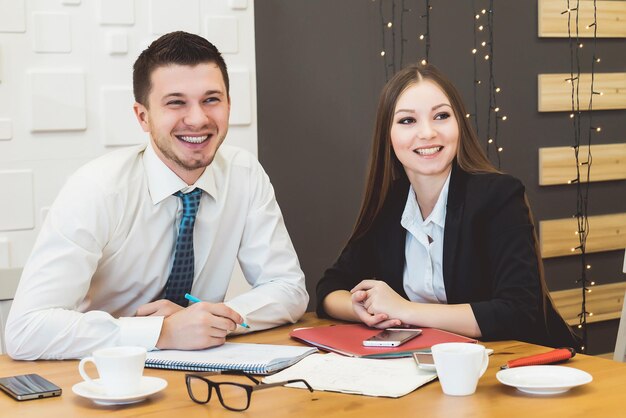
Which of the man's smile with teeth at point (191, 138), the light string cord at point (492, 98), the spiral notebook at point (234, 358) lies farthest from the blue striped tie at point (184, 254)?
the light string cord at point (492, 98)

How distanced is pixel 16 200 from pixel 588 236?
2728mm

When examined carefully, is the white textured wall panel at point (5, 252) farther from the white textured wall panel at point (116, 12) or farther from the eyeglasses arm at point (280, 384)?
the eyeglasses arm at point (280, 384)

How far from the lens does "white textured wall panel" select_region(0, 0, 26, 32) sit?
9.50 feet

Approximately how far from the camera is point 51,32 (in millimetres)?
2967

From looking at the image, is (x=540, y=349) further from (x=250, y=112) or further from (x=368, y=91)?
(x=368, y=91)

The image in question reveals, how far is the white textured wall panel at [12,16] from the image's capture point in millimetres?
2896

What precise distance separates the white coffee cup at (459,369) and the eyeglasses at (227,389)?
22cm

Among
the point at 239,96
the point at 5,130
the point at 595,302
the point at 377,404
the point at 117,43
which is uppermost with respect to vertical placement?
the point at 117,43

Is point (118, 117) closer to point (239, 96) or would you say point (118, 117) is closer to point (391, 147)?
point (239, 96)

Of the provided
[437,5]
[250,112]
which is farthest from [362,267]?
[437,5]

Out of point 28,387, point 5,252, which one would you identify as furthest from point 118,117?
point 28,387

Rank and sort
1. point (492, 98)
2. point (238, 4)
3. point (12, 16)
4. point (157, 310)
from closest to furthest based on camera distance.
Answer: point (157, 310)
point (12, 16)
point (238, 4)
point (492, 98)

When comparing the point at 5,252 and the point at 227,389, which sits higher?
the point at 5,252

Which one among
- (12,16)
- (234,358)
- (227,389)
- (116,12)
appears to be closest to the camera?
(227,389)
